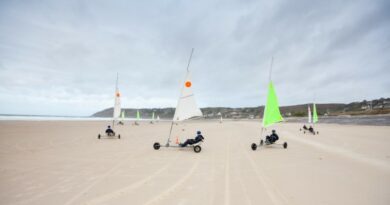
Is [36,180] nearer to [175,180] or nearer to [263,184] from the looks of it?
[175,180]

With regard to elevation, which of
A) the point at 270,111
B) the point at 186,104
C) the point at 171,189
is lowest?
the point at 171,189

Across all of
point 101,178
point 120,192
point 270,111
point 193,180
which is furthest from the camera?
point 270,111

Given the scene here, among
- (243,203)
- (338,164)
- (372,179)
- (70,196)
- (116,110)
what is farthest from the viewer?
(116,110)

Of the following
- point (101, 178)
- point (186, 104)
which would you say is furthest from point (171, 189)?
point (186, 104)

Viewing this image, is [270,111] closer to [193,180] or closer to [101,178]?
[193,180]

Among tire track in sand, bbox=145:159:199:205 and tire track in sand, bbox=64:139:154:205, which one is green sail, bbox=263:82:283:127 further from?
tire track in sand, bbox=64:139:154:205

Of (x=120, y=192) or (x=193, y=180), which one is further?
(x=193, y=180)

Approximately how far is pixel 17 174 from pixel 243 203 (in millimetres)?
7539

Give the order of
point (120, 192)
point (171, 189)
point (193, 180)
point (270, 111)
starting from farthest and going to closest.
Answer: point (270, 111), point (193, 180), point (171, 189), point (120, 192)

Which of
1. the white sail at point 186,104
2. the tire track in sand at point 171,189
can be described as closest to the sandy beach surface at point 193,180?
the tire track in sand at point 171,189

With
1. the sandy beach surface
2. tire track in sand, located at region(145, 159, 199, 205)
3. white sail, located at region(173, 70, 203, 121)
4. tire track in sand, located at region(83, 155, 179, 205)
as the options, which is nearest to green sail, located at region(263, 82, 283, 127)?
the sandy beach surface

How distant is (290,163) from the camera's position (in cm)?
1020

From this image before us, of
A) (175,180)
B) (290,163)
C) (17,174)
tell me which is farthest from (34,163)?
(290,163)

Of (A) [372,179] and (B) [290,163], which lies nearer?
(A) [372,179]
